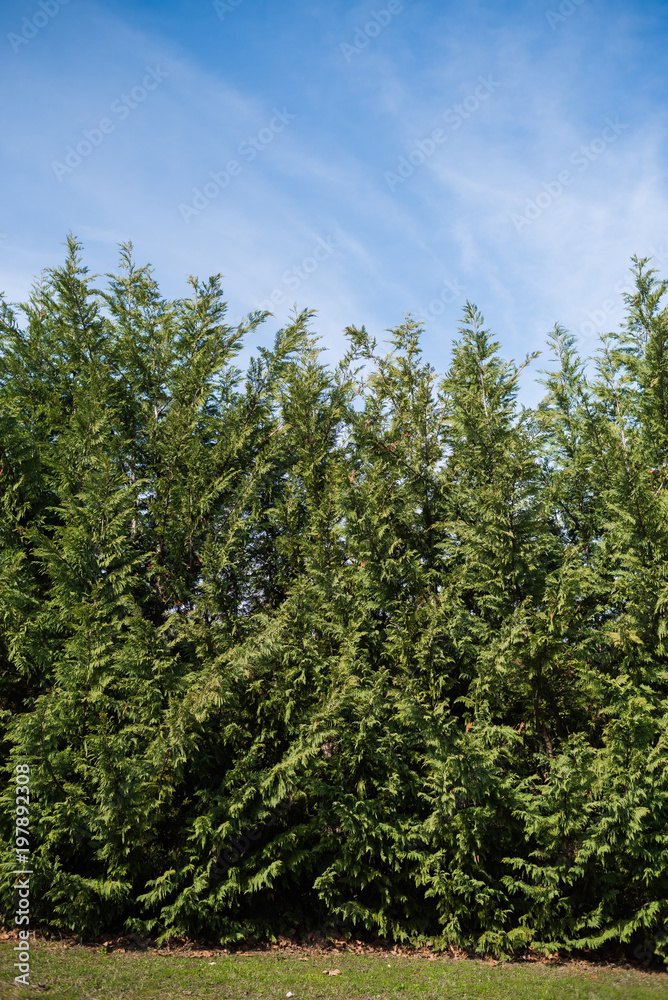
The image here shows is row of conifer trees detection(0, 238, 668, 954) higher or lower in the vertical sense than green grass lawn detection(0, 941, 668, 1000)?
higher

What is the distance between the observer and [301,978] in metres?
5.70

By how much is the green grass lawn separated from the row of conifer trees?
0.40 meters

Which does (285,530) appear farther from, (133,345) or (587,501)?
(587,501)

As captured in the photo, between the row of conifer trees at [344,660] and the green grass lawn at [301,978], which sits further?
the row of conifer trees at [344,660]

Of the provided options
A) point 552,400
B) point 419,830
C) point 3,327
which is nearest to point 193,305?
point 3,327

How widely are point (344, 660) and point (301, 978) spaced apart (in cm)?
312

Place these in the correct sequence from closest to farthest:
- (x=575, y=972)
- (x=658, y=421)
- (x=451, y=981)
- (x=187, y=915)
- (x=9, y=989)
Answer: (x=9, y=989) → (x=451, y=981) → (x=575, y=972) → (x=187, y=915) → (x=658, y=421)

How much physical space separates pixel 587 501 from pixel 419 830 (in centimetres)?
517

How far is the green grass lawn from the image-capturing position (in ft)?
17.3

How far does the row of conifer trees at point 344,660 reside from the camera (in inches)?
255

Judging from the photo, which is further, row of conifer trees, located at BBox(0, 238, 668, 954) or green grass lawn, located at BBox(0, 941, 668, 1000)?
row of conifer trees, located at BBox(0, 238, 668, 954)

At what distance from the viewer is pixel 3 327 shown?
9250 millimetres

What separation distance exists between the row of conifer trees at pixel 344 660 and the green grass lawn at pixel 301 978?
0.40m

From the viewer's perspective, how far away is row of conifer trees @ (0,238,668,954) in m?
6.48
